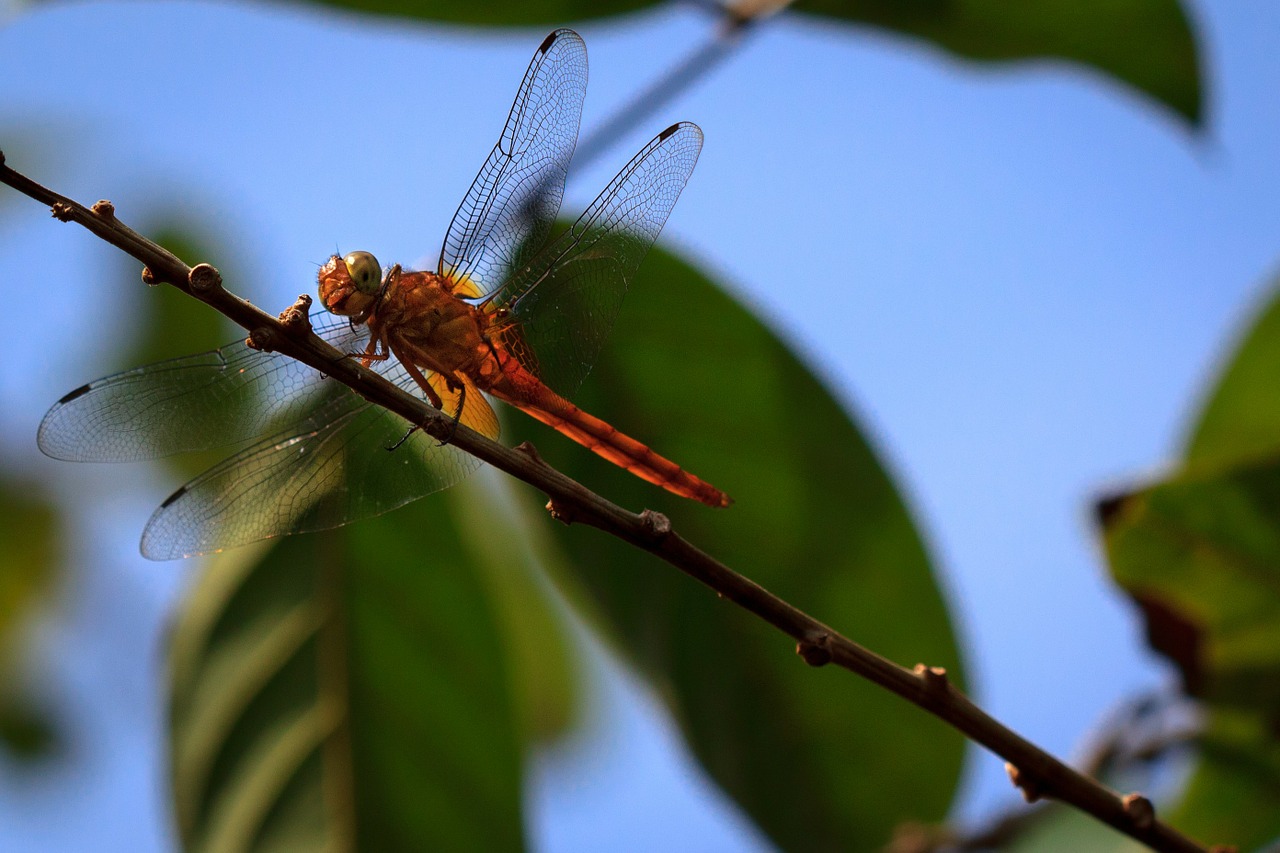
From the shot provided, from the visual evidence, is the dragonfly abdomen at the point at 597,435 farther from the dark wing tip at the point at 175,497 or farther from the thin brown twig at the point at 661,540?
the dark wing tip at the point at 175,497

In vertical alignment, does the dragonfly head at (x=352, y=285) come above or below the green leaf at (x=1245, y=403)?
above

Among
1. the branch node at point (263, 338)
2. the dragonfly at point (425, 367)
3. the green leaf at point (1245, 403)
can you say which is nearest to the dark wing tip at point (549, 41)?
the dragonfly at point (425, 367)

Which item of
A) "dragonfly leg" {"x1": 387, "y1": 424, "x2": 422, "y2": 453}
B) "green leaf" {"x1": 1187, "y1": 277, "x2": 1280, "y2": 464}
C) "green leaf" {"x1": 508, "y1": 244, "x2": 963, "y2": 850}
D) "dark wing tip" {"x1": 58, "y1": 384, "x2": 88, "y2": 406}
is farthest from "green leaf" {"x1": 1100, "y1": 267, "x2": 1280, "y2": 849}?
"dark wing tip" {"x1": 58, "y1": 384, "x2": 88, "y2": 406}

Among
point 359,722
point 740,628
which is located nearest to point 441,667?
point 359,722

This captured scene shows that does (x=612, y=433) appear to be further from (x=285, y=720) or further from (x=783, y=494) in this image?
(x=285, y=720)

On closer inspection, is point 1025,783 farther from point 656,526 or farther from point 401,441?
point 401,441

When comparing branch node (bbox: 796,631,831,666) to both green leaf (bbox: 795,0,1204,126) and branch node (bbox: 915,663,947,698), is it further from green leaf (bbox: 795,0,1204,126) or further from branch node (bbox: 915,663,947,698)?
green leaf (bbox: 795,0,1204,126)
